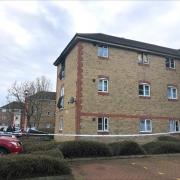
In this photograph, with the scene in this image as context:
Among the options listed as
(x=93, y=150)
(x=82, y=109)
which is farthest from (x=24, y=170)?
(x=82, y=109)

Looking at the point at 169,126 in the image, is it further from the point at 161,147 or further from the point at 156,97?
the point at 161,147

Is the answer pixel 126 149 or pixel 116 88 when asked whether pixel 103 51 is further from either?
pixel 126 149

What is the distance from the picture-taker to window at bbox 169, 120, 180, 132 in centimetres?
3053

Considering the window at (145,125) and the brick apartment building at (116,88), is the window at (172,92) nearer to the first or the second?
the brick apartment building at (116,88)

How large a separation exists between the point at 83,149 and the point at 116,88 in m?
12.3

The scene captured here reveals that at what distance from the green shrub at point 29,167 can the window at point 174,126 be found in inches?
864

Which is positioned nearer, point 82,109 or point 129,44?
point 82,109

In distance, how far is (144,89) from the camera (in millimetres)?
29453

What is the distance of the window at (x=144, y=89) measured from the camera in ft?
95.8

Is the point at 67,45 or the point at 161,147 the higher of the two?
the point at 67,45

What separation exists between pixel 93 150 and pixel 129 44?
15173 mm

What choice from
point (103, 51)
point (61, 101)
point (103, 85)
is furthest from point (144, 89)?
point (61, 101)

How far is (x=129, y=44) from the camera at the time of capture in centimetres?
2891

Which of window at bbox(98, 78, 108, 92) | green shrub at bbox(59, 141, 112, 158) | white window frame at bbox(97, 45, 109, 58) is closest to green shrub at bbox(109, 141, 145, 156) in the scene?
green shrub at bbox(59, 141, 112, 158)
